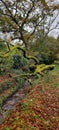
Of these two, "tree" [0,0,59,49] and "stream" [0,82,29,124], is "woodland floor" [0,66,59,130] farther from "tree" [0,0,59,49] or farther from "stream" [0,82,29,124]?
"tree" [0,0,59,49]

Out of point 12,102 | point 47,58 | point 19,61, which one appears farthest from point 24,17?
point 12,102

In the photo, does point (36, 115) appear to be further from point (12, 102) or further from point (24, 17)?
point (24, 17)

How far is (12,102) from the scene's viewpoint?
11109 mm

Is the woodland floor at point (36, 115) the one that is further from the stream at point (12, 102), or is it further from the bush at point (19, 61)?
the bush at point (19, 61)

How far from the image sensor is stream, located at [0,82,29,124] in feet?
30.6

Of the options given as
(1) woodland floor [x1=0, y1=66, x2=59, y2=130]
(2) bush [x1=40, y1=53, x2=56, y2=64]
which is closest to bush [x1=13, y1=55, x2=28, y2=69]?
(1) woodland floor [x1=0, y1=66, x2=59, y2=130]

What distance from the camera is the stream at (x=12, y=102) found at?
9.33 meters

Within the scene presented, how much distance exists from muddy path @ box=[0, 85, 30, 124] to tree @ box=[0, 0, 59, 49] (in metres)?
17.3

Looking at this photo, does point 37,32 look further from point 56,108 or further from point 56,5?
point 56,108

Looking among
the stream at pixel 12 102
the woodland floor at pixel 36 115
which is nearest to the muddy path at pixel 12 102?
the stream at pixel 12 102

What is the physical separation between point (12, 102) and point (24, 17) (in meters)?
21.0

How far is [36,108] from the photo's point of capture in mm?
9516

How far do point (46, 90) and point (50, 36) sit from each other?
24272 millimetres

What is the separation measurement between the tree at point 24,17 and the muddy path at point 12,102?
17.3 m
